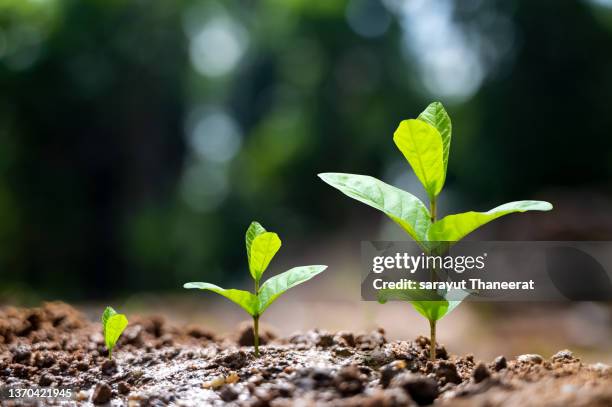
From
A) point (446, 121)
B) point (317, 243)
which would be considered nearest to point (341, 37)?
point (317, 243)

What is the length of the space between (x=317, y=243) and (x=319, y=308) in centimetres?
348

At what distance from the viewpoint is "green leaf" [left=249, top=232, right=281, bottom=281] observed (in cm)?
121

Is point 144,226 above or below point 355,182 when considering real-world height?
above

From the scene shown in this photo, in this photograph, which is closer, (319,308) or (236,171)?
(319,308)

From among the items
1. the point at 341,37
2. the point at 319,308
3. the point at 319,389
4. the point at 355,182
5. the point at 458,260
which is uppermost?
the point at 341,37

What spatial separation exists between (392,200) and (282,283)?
0.29m

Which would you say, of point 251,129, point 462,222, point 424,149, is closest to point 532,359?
point 462,222

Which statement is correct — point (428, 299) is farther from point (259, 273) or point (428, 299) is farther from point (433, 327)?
point (259, 273)

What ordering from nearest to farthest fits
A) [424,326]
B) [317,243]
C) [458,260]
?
1. [458,260]
2. [424,326]
3. [317,243]

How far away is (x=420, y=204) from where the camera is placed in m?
1.18

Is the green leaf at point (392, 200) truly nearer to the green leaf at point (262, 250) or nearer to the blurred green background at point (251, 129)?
the green leaf at point (262, 250)

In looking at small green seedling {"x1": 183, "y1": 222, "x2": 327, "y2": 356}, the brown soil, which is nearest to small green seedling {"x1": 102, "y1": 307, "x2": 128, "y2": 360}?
the brown soil

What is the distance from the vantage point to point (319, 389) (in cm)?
99

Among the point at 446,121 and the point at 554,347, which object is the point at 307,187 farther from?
the point at 446,121
